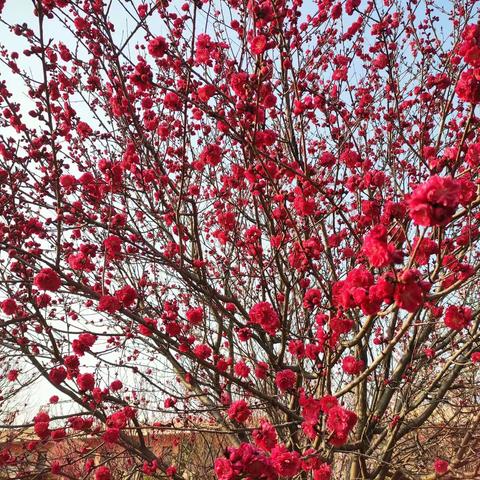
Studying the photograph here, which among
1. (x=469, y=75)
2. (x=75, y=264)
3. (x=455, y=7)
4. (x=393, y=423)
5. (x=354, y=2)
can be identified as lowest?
(x=393, y=423)

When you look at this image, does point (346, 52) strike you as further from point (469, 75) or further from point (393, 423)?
point (393, 423)

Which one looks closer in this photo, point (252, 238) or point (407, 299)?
point (407, 299)

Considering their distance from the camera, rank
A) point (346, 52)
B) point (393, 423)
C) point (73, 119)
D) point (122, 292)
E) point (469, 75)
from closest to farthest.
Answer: point (469, 75), point (122, 292), point (393, 423), point (73, 119), point (346, 52)

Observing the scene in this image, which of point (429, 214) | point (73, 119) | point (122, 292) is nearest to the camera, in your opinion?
point (429, 214)

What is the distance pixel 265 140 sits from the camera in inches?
128

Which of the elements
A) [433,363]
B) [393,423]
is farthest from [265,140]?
[433,363]

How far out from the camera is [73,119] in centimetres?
459

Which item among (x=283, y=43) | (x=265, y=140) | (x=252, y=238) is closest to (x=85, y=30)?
(x=283, y=43)

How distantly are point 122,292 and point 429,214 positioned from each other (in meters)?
2.13

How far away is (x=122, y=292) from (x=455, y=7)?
5080 mm

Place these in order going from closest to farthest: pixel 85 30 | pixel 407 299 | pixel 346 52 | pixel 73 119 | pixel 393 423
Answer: pixel 407 299
pixel 393 423
pixel 85 30
pixel 73 119
pixel 346 52

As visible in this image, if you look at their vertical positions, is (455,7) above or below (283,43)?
above

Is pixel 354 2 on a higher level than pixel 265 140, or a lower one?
higher

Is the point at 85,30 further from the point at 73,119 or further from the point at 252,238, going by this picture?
the point at 252,238
